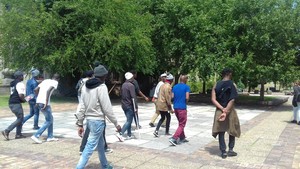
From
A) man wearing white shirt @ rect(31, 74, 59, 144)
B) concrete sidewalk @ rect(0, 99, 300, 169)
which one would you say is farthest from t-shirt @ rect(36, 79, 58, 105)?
concrete sidewalk @ rect(0, 99, 300, 169)

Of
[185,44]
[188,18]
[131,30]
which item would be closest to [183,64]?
[185,44]

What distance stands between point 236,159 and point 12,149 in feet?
15.6

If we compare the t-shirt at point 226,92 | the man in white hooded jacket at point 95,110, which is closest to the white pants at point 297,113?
the t-shirt at point 226,92

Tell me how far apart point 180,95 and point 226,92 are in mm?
1319

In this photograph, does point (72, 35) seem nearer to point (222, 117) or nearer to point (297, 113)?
point (297, 113)

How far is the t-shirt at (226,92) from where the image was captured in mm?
6836

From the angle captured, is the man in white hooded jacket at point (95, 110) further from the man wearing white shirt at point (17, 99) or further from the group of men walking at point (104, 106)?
the man wearing white shirt at point (17, 99)

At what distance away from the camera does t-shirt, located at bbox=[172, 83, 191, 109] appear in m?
7.82

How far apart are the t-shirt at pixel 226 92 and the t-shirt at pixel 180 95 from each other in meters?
1.09

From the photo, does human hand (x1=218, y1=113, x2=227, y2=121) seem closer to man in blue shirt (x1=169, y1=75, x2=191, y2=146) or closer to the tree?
man in blue shirt (x1=169, y1=75, x2=191, y2=146)

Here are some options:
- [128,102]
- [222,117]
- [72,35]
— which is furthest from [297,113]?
[72,35]

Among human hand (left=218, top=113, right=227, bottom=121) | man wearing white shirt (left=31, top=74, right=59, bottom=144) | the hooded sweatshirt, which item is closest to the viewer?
the hooded sweatshirt

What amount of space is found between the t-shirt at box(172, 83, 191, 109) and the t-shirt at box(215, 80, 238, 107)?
3.56 ft

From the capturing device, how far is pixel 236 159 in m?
6.81
